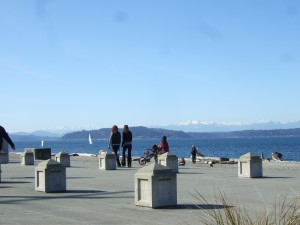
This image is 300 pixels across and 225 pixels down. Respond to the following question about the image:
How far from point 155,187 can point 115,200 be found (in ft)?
5.59

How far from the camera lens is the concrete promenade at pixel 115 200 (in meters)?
9.45

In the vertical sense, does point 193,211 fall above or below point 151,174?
below

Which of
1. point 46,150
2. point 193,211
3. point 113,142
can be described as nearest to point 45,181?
point 193,211

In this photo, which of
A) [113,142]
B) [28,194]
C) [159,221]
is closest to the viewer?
[159,221]

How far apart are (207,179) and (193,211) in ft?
24.2

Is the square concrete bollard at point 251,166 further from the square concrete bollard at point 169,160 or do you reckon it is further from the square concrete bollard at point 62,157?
the square concrete bollard at point 62,157

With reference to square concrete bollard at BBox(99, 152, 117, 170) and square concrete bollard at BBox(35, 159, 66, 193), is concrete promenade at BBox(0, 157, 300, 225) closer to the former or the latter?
square concrete bollard at BBox(35, 159, 66, 193)

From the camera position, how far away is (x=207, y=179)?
17.4 meters

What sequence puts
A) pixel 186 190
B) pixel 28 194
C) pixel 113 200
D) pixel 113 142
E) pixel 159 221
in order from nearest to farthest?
pixel 159 221
pixel 113 200
pixel 28 194
pixel 186 190
pixel 113 142

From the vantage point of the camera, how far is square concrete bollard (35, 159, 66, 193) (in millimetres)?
13336

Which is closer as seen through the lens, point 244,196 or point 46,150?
point 244,196

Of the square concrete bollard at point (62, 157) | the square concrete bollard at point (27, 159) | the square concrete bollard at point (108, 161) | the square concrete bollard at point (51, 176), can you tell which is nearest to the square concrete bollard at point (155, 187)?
the square concrete bollard at point (51, 176)

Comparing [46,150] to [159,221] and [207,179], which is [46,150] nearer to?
[207,179]

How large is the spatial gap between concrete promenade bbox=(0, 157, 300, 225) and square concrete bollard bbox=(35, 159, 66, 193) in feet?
0.96
